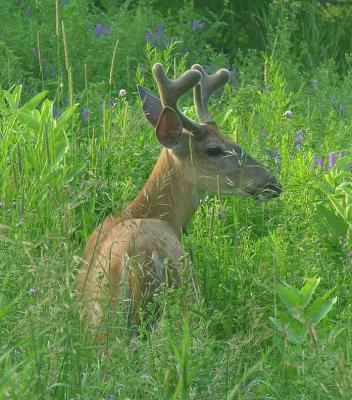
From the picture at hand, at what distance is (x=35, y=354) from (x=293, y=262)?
76.5 inches

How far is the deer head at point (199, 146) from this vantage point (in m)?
5.76

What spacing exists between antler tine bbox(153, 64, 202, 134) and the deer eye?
12cm

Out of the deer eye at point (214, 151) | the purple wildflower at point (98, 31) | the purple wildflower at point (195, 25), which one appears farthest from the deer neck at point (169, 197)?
the purple wildflower at point (195, 25)

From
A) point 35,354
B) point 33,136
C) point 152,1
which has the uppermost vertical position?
point 35,354

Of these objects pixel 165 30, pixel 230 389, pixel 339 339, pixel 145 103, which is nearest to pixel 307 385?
pixel 230 389

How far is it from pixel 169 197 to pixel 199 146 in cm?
36

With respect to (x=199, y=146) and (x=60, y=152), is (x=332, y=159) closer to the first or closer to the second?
(x=199, y=146)

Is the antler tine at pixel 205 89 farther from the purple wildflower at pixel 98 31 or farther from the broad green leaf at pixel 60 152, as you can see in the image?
the purple wildflower at pixel 98 31

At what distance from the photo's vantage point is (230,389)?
3.60 m

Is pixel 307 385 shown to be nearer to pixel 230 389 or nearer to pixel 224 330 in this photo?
pixel 230 389

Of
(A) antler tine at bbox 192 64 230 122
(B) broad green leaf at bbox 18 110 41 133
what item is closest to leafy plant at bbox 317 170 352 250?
(A) antler tine at bbox 192 64 230 122

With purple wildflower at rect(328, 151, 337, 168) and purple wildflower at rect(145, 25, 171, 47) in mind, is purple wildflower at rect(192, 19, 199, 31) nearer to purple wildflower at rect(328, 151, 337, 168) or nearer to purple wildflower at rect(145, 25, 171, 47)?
purple wildflower at rect(145, 25, 171, 47)

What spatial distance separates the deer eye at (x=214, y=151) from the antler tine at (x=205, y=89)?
233mm

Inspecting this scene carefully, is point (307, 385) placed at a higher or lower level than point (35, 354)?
lower
